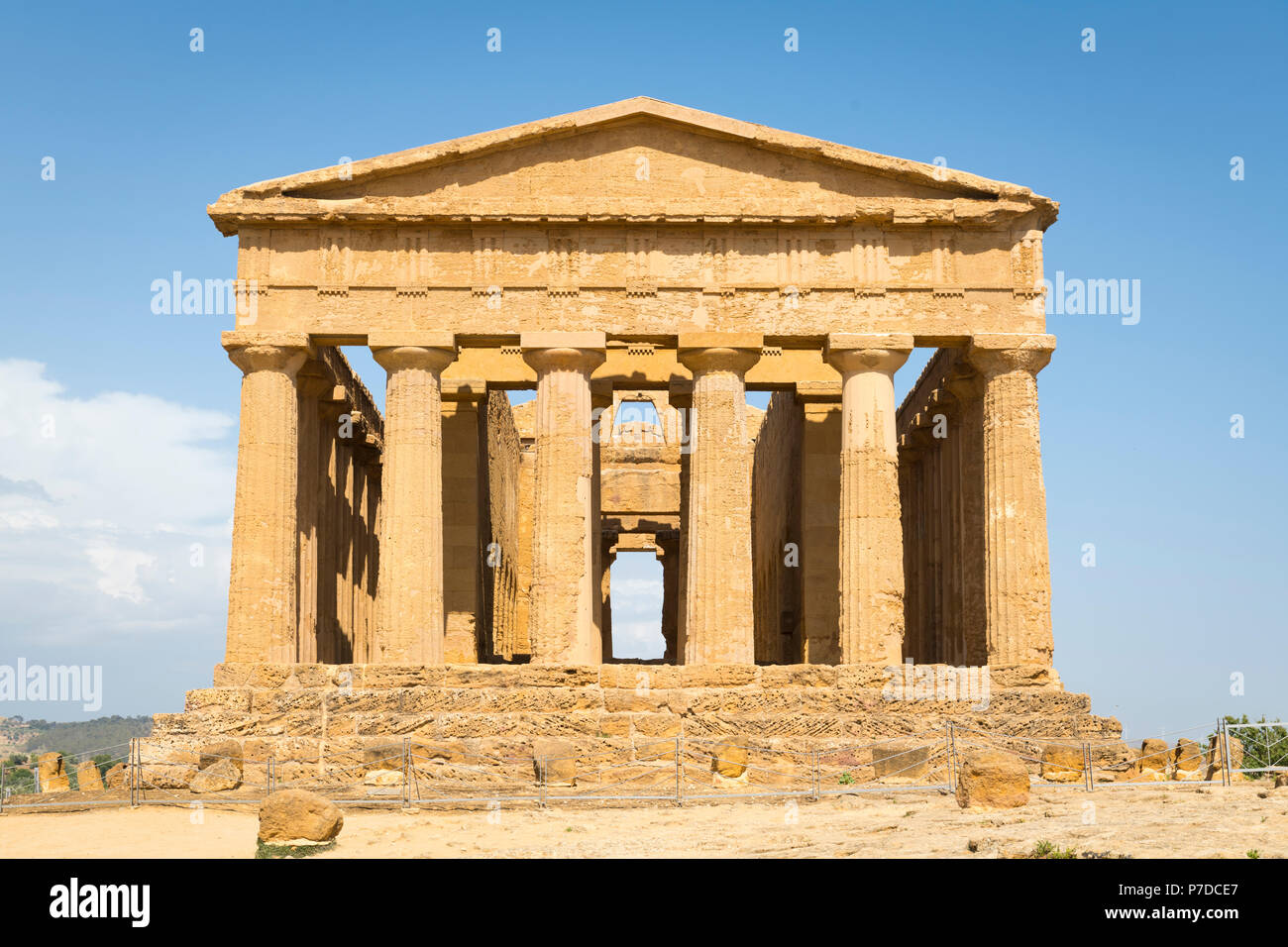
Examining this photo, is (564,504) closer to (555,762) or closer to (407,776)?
(555,762)

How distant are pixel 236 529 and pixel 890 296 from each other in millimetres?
13076

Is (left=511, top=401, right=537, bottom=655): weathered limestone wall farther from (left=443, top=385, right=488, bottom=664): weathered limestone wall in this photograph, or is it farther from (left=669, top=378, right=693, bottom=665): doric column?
(left=669, top=378, right=693, bottom=665): doric column

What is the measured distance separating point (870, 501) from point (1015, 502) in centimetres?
267

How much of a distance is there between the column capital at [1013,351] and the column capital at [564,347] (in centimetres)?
714

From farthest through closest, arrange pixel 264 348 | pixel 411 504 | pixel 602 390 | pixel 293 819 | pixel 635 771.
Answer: pixel 602 390 < pixel 264 348 < pixel 411 504 < pixel 635 771 < pixel 293 819

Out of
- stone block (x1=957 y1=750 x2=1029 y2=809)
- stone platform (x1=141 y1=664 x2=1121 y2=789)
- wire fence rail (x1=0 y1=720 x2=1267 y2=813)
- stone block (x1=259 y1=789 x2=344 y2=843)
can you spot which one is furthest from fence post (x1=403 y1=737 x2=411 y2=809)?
stone block (x1=957 y1=750 x2=1029 y2=809)

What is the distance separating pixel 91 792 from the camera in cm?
2095

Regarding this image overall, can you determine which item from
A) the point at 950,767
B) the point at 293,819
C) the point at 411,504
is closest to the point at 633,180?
the point at 411,504

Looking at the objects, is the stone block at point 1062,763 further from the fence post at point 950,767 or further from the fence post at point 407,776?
the fence post at point 407,776

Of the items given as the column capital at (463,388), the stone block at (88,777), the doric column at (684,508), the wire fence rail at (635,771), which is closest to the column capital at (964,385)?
the doric column at (684,508)

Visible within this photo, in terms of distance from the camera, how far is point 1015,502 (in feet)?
87.4

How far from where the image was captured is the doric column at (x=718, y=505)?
2622cm

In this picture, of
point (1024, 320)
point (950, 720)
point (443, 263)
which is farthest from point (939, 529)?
point (443, 263)

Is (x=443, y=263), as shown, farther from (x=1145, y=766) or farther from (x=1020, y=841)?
(x=1020, y=841)
